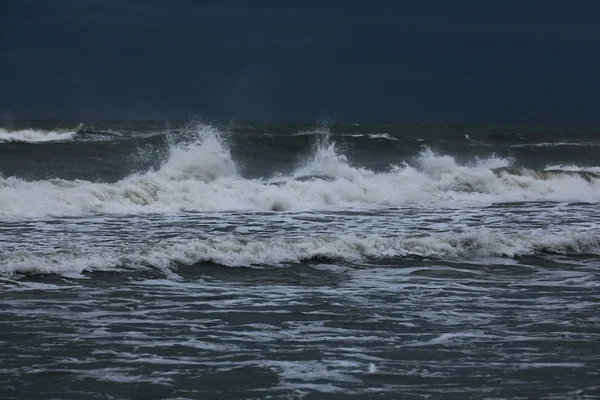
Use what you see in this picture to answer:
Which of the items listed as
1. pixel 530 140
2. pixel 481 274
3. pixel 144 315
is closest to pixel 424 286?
pixel 481 274

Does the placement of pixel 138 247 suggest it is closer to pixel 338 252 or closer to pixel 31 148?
pixel 338 252

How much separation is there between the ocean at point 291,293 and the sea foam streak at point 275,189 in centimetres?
9

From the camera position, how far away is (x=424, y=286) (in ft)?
31.9

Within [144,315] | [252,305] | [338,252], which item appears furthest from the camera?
[338,252]

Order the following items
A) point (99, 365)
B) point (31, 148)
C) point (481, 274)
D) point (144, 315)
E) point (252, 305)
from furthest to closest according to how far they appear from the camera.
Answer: point (31, 148) → point (481, 274) → point (252, 305) → point (144, 315) → point (99, 365)

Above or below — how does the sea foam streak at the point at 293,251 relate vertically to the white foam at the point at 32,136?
below

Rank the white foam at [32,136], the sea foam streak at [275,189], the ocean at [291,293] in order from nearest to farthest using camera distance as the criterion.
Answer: the ocean at [291,293], the sea foam streak at [275,189], the white foam at [32,136]

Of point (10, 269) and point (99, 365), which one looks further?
point (10, 269)

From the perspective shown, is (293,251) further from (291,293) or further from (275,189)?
(275,189)

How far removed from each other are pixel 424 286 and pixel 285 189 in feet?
34.8

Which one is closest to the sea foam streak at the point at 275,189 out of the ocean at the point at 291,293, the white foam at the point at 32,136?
the ocean at the point at 291,293

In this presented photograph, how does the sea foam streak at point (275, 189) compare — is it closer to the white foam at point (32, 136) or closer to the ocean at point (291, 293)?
the ocean at point (291, 293)

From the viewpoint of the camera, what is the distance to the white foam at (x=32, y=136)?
3608 centimetres

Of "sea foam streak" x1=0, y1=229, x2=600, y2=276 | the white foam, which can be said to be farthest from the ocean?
the white foam
